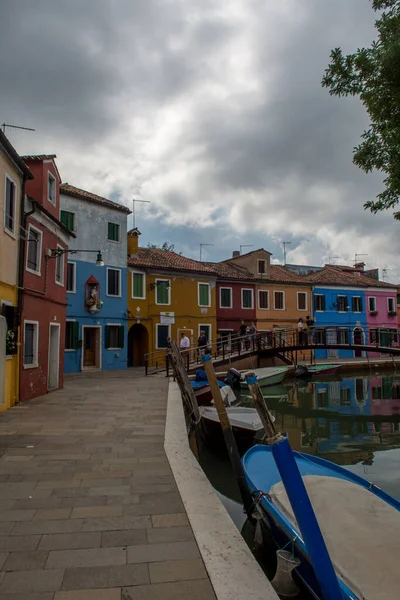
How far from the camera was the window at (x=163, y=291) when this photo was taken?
27.3m

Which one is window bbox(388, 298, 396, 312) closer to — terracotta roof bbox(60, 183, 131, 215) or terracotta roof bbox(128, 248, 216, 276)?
terracotta roof bbox(128, 248, 216, 276)

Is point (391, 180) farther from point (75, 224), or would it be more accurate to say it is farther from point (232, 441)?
point (75, 224)

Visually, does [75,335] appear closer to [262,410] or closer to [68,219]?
[68,219]

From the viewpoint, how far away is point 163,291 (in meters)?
27.6

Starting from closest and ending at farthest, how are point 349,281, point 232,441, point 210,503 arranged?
point 210,503 → point 232,441 → point 349,281

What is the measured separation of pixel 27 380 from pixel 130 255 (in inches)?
654

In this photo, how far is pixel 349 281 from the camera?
3722 cm

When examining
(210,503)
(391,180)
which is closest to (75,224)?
(391,180)

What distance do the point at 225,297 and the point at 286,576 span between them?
2741 cm

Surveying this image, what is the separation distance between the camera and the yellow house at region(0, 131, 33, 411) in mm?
9570

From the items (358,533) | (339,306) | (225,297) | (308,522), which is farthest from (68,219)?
(339,306)

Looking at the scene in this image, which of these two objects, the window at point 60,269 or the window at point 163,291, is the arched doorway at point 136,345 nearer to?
the window at point 163,291

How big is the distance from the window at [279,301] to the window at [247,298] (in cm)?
238

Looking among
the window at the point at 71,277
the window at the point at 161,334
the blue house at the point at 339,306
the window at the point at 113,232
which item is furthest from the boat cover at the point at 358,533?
the blue house at the point at 339,306
